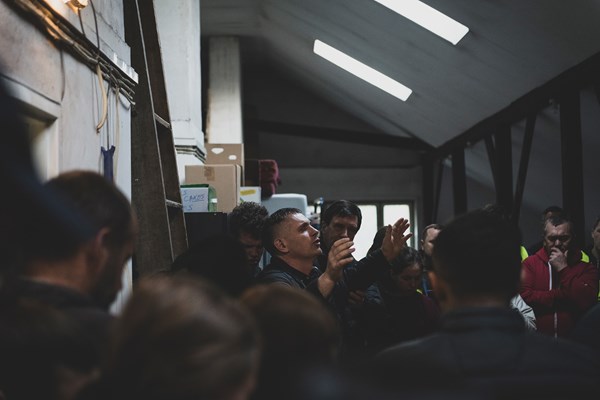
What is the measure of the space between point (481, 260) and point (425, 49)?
620 centimetres

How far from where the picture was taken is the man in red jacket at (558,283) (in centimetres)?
440

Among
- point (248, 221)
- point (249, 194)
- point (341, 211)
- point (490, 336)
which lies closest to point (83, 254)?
point (490, 336)

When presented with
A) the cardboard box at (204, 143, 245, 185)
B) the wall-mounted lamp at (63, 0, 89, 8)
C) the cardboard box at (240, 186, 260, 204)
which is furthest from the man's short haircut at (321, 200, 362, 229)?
the cardboard box at (204, 143, 245, 185)

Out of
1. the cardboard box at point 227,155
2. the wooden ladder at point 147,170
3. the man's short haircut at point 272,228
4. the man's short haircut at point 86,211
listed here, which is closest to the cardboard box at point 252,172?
the cardboard box at point 227,155

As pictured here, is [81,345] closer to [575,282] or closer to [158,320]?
[158,320]

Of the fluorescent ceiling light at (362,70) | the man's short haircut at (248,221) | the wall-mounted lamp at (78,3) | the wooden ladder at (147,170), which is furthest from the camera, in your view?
the fluorescent ceiling light at (362,70)

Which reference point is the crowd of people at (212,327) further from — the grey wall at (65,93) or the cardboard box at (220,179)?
the cardboard box at (220,179)

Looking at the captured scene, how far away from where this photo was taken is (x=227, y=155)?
7477mm

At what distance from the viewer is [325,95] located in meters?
13.0

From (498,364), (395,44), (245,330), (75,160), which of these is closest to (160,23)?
(395,44)

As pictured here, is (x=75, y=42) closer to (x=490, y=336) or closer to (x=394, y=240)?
(x=394, y=240)

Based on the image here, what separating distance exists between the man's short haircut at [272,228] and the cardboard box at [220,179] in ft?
8.21

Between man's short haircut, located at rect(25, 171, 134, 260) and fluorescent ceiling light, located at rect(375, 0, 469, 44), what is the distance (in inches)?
219

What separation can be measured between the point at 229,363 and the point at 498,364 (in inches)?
32.1
